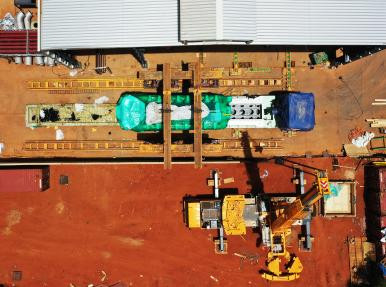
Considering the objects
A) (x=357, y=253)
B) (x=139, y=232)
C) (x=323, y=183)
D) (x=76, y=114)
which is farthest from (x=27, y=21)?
(x=357, y=253)

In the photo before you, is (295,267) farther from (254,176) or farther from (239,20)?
(239,20)

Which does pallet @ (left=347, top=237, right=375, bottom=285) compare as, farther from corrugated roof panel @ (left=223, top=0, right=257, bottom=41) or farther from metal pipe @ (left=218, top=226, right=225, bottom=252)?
corrugated roof panel @ (left=223, top=0, right=257, bottom=41)

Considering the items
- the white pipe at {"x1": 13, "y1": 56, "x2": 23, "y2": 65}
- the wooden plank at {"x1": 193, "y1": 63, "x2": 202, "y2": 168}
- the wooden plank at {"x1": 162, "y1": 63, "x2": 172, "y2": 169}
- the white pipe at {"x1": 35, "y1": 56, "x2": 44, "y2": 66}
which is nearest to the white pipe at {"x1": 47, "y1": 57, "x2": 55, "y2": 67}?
the white pipe at {"x1": 35, "y1": 56, "x2": 44, "y2": 66}

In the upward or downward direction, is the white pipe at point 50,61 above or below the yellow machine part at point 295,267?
above

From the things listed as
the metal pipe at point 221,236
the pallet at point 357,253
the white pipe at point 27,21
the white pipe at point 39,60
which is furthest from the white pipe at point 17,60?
the pallet at point 357,253

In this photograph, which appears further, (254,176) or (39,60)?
(254,176)

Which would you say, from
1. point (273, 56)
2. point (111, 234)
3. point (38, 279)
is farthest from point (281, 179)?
point (38, 279)

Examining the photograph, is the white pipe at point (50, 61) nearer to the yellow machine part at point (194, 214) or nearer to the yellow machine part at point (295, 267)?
the yellow machine part at point (194, 214)
